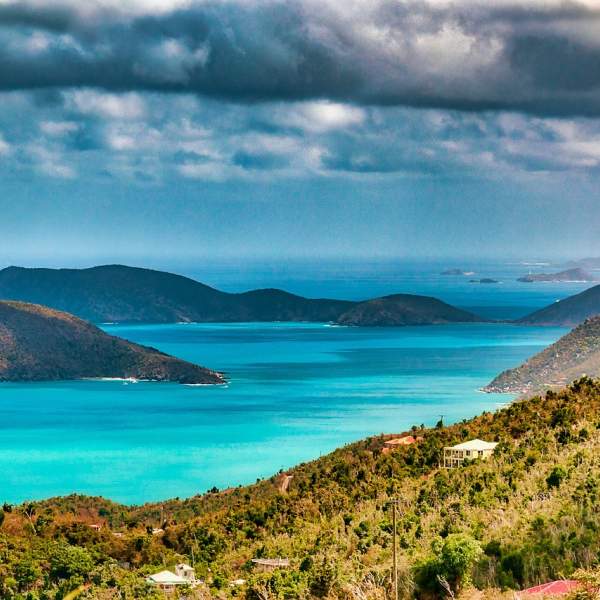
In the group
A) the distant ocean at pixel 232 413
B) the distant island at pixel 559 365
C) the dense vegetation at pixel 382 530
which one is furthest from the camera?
the distant island at pixel 559 365

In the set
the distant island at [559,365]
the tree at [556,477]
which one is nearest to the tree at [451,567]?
the tree at [556,477]

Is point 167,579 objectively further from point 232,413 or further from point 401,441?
point 232,413

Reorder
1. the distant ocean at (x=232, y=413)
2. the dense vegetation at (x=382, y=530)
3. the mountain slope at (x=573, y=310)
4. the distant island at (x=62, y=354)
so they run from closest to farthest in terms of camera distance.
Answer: the dense vegetation at (x=382, y=530), the distant ocean at (x=232, y=413), the distant island at (x=62, y=354), the mountain slope at (x=573, y=310)

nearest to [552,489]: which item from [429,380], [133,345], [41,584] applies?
[41,584]

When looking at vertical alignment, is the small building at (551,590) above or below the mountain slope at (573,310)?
below

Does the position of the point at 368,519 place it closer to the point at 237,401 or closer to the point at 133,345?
the point at 237,401

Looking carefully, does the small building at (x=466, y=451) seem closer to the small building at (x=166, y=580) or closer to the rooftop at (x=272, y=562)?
the rooftop at (x=272, y=562)

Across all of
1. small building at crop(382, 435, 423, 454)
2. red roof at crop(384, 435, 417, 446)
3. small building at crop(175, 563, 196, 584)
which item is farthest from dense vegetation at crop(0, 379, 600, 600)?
red roof at crop(384, 435, 417, 446)
